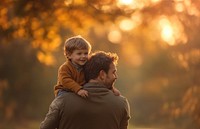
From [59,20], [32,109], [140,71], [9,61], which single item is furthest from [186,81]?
[140,71]

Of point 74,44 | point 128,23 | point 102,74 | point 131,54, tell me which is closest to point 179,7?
point 74,44

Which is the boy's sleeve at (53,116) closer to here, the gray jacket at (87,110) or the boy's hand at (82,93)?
the gray jacket at (87,110)

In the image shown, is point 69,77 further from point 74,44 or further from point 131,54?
point 131,54

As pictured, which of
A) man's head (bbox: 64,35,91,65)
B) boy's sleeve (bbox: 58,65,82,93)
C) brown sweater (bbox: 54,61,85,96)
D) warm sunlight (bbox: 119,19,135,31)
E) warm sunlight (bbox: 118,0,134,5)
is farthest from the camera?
warm sunlight (bbox: 119,19,135,31)

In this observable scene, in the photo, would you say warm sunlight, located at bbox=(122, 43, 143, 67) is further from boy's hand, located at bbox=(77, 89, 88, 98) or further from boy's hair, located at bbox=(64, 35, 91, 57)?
boy's hand, located at bbox=(77, 89, 88, 98)

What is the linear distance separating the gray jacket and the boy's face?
306mm

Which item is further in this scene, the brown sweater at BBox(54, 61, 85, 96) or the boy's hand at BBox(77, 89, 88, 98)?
the brown sweater at BBox(54, 61, 85, 96)

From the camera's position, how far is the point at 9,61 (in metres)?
28.6

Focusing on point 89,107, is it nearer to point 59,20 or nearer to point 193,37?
point 193,37

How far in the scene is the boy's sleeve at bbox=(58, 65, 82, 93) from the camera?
4471mm

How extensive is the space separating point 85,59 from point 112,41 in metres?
45.5

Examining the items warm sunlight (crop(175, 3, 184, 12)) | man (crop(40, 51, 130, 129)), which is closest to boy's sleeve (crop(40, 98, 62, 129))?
man (crop(40, 51, 130, 129))

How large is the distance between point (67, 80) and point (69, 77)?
59 millimetres

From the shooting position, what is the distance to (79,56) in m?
4.71
